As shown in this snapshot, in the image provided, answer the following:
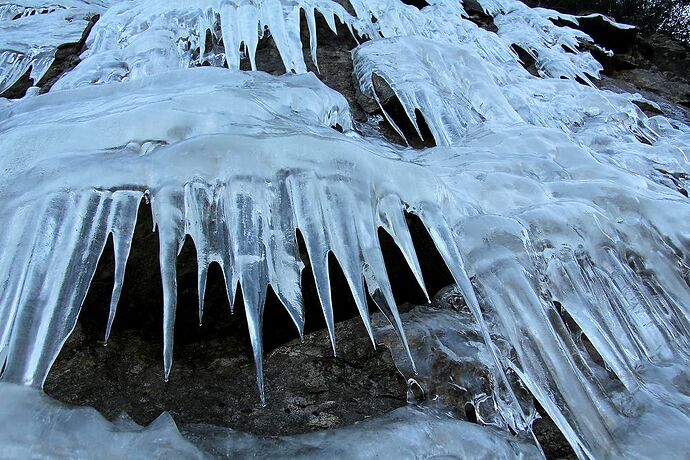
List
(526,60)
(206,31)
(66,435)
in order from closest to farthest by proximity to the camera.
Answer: (66,435) → (206,31) → (526,60)

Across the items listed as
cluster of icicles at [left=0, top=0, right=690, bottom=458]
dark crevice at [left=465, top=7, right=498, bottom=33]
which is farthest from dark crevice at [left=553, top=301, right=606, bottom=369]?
dark crevice at [left=465, top=7, right=498, bottom=33]

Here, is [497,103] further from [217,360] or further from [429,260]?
[217,360]

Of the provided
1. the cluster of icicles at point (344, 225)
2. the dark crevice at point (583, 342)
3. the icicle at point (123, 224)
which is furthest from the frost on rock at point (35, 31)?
the dark crevice at point (583, 342)

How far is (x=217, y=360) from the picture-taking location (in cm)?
160

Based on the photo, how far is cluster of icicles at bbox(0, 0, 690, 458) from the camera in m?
1.25

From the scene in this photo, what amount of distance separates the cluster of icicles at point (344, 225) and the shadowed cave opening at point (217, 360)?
0.58ft

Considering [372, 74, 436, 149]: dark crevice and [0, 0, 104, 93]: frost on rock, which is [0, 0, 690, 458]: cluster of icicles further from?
[0, 0, 104, 93]: frost on rock

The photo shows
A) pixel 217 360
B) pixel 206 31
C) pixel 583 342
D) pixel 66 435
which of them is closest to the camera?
pixel 66 435

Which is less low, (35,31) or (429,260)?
(429,260)

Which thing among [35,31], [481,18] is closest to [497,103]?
[481,18]

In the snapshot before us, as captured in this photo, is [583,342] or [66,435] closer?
[66,435]

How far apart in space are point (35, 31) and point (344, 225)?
394cm

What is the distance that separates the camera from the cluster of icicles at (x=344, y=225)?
1.25 meters

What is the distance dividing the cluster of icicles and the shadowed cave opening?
0.18m
